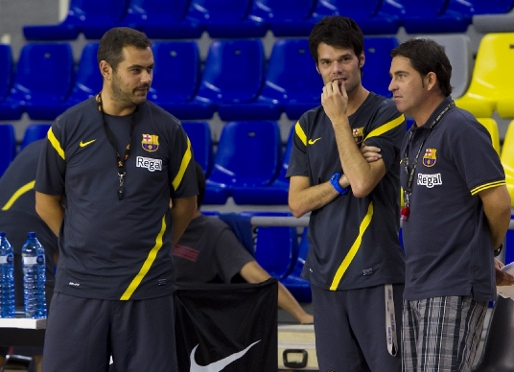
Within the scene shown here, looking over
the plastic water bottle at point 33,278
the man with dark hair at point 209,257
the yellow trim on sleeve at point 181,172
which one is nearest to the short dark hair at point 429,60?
the yellow trim on sleeve at point 181,172

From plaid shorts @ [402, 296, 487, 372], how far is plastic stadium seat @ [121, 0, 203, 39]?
4.33m

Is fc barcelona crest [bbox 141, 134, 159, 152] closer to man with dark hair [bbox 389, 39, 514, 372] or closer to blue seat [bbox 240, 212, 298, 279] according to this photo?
man with dark hair [bbox 389, 39, 514, 372]

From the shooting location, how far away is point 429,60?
309 cm

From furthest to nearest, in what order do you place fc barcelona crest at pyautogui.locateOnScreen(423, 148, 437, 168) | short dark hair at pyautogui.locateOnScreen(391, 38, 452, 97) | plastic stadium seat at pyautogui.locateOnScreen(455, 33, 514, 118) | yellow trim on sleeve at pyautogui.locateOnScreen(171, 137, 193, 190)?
1. plastic stadium seat at pyautogui.locateOnScreen(455, 33, 514, 118)
2. yellow trim on sleeve at pyautogui.locateOnScreen(171, 137, 193, 190)
3. short dark hair at pyautogui.locateOnScreen(391, 38, 452, 97)
4. fc barcelona crest at pyautogui.locateOnScreen(423, 148, 437, 168)

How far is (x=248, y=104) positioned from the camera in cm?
626

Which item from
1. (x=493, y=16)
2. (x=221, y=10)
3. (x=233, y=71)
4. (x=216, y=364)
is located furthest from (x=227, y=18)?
(x=216, y=364)

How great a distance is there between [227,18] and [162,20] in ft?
1.81

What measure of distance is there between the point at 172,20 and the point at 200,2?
27 centimetres

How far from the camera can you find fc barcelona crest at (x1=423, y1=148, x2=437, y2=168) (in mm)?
2980

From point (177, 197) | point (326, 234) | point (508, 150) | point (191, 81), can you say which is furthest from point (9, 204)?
Result: point (508, 150)

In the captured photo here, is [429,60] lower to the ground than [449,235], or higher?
higher

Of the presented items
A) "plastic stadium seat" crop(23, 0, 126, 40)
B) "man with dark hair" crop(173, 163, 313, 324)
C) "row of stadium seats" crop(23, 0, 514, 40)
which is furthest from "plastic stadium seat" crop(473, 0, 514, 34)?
"plastic stadium seat" crop(23, 0, 126, 40)

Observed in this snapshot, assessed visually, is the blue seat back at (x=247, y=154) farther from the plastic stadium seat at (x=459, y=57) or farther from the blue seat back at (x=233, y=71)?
the plastic stadium seat at (x=459, y=57)

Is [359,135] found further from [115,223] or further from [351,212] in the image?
[115,223]
